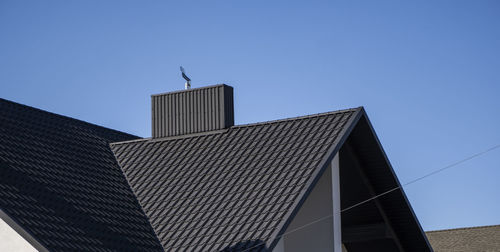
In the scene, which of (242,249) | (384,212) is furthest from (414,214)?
(242,249)

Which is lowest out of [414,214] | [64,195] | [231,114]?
[414,214]

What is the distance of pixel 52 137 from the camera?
16.2m

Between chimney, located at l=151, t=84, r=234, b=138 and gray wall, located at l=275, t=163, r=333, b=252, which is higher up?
chimney, located at l=151, t=84, r=234, b=138

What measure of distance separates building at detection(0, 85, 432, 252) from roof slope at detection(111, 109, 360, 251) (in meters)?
0.03

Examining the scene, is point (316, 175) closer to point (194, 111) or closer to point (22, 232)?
point (22, 232)

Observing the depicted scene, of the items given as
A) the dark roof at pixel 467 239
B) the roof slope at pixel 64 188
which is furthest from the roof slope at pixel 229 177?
the dark roof at pixel 467 239

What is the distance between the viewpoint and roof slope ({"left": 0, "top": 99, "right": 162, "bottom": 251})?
1238cm

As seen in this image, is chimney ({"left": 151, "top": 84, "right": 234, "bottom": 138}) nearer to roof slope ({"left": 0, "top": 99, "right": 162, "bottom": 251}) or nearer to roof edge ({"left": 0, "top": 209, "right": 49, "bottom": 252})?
roof slope ({"left": 0, "top": 99, "right": 162, "bottom": 251})

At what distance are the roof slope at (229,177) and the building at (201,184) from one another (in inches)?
1.1

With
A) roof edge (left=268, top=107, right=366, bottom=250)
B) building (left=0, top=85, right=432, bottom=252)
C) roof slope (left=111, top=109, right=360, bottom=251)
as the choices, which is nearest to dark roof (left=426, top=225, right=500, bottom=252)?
building (left=0, top=85, right=432, bottom=252)

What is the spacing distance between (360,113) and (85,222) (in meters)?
5.40

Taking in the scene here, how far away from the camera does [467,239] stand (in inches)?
1236

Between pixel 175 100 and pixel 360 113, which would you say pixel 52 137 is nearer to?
pixel 175 100

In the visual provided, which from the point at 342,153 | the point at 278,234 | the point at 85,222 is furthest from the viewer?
the point at 342,153
